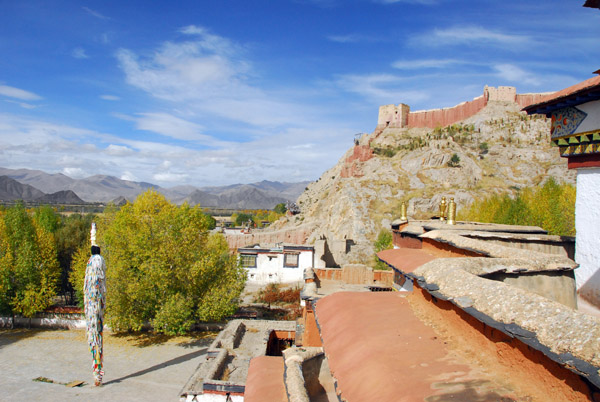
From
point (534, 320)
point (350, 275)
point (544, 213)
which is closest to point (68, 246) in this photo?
point (350, 275)

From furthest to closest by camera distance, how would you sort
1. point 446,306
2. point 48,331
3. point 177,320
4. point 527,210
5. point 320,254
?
point 320,254 → point 48,331 → point 527,210 → point 177,320 → point 446,306

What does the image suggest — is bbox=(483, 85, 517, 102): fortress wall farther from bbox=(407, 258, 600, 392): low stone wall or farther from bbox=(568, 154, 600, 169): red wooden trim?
bbox=(407, 258, 600, 392): low stone wall

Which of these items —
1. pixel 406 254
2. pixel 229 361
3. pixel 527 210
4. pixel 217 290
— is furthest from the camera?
pixel 527 210

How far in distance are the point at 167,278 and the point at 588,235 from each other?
18686mm

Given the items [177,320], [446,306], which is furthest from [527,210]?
[446,306]

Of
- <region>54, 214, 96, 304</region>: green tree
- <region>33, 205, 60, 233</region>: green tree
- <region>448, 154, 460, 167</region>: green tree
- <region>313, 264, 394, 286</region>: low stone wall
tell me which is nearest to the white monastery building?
<region>54, 214, 96, 304</region>: green tree

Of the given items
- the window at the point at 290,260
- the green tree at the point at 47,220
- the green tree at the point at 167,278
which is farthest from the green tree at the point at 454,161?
the green tree at the point at 47,220

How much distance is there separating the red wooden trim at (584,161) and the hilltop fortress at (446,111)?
71.8 meters

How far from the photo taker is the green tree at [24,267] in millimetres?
23641

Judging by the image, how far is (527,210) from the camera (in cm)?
2284

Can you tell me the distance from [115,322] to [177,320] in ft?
11.2

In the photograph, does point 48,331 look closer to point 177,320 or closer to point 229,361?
point 177,320

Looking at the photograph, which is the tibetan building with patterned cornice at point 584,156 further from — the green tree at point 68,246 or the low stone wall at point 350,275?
the green tree at point 68,246

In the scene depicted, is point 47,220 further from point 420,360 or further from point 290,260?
point 420,360
